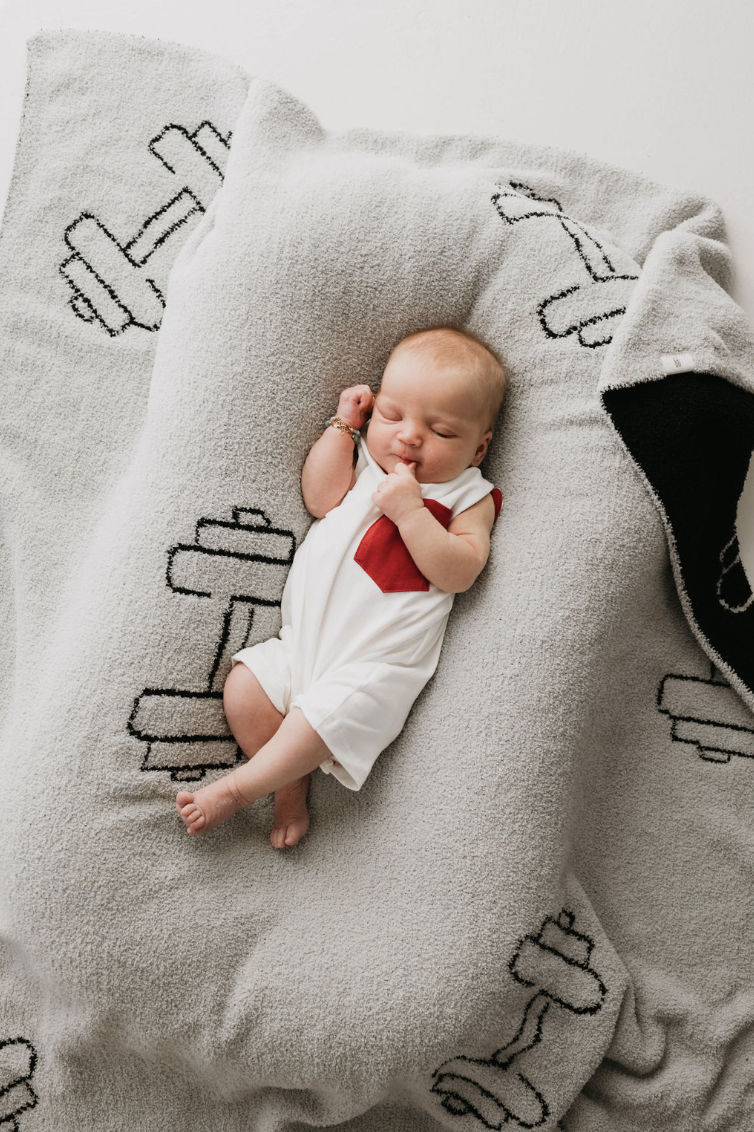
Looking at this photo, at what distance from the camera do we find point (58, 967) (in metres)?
1.22

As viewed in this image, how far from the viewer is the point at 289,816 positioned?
1.36 m

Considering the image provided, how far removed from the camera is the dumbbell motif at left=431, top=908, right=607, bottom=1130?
128 centimetres

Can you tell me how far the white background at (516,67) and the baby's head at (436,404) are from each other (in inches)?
23.7

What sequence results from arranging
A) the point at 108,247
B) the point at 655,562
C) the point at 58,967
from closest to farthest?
the point at 58,967 < the point at 655,562 < the point at 108,247

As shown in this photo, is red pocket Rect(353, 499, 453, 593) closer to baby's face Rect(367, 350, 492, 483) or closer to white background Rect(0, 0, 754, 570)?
baby's face Rect(367, 350, 492, 483)

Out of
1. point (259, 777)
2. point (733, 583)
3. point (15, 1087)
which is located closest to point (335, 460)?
point (259, 777)

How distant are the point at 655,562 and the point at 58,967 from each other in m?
1.10

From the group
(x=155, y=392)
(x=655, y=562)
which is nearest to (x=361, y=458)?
(x=155, y=392)

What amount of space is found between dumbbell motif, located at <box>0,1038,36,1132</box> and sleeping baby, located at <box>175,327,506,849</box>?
50cm

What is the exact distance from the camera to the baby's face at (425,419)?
4.29 ft

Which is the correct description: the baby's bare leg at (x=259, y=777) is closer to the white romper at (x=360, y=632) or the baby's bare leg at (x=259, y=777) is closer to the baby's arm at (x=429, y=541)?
the white romper at (x=360, y=632)

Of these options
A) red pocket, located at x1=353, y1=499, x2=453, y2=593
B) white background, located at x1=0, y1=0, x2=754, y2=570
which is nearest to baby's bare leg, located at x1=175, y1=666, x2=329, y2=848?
red pocket, located at x1=353, y1=499, x2=453, y2=593

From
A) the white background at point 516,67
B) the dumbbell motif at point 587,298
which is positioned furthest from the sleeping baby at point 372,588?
the white background at point 516,67

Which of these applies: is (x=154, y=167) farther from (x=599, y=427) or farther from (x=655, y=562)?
(x=655, y=562)
